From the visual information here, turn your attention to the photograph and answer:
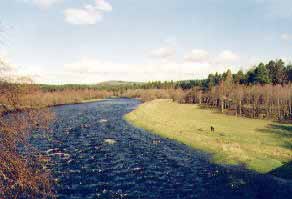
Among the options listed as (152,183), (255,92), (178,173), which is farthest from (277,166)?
(255,92)

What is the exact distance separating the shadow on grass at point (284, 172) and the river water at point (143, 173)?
1.58m

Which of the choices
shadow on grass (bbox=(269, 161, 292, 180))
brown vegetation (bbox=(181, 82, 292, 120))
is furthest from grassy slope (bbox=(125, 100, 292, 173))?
brown vegetation (bbox=(181, 82, 292, 120))

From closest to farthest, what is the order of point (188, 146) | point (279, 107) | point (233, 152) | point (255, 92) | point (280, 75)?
point (233, 152)
point (188, 146)
point (279, 107)
point (255, 92)
point (280, 75)

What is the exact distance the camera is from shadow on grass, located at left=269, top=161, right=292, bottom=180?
45.8 m

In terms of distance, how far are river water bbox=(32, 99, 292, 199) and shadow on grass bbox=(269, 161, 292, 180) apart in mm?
1576

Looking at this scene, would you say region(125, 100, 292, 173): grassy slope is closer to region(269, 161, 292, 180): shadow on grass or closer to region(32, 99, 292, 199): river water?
region(269, 161, 292, 180): shadow on grass

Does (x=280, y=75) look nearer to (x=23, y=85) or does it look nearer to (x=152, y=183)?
(x=152, y=183)

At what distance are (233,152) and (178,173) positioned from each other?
1484 cm

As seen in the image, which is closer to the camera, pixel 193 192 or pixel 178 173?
pixel 193 192

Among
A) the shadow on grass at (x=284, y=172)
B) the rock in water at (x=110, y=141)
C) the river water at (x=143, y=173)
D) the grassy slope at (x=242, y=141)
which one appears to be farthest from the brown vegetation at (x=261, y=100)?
the shadow on grass at (x=284, y=172)

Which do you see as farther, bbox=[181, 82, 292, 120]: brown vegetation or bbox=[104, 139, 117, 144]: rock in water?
bbox=[181, 82, 292, 120]: brown vegetation

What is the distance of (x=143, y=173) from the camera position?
46812mm

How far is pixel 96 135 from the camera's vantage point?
249 feet

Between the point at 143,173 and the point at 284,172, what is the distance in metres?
20.2
